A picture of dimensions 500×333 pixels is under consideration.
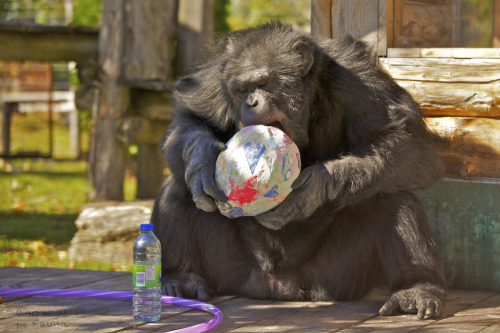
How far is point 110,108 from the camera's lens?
304 inches

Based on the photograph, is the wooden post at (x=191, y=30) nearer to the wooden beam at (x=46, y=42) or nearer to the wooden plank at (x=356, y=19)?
the wooden beam at (x=46, y=42)

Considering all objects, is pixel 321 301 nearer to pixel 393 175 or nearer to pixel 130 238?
pixel 393 175

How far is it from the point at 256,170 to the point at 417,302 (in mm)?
1004

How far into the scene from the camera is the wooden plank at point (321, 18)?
502cm

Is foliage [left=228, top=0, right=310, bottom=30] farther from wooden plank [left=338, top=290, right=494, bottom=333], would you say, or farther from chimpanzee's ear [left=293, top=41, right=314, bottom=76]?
wooden plank [left=338, top=290, right=494, bottom=333]

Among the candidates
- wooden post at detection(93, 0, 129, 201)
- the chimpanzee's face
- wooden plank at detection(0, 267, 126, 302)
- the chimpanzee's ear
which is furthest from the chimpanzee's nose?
wooden post at detection(93, 0, 129, 201)

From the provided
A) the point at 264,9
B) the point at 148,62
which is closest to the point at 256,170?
the point at 148,62

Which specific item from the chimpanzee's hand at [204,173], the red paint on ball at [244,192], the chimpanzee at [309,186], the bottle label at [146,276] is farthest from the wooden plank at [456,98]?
the bottle label at [146,276]

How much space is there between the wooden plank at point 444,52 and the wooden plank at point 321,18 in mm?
450

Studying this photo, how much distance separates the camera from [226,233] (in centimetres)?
420

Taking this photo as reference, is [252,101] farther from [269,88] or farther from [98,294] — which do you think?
[98,294]

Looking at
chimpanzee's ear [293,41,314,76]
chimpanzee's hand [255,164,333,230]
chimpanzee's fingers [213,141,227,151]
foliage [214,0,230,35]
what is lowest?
chimpanzee's hand [255,164,333,230]

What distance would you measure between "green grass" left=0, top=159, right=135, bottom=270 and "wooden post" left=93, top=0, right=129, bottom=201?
1.96 feet

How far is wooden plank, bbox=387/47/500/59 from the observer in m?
4.58
